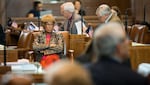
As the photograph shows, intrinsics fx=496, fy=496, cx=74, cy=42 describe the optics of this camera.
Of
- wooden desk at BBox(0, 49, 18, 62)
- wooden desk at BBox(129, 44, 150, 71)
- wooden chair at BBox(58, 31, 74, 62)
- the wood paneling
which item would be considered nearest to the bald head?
wooden desk at BBox(129, 44, 150, 71)

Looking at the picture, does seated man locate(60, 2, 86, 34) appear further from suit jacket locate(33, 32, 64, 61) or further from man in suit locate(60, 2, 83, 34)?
suit jacket locate(33, 32, 64, 61)

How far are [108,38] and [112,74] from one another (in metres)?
0.22

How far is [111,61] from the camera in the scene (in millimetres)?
3082

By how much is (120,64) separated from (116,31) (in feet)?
0.68

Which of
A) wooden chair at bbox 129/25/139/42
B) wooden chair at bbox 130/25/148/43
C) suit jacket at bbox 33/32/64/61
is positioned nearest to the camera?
suit jacket at bbox 33/32/64/61

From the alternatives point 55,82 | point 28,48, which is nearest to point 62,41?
point 28,48

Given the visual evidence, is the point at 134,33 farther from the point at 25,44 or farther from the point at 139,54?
the point at 25,44

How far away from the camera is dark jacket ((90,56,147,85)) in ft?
9.89

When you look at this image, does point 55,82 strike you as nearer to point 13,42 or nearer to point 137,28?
point 137,28

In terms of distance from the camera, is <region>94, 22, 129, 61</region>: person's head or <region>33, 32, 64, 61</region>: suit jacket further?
<region>33, 32, 64, 61</region>: suit jacket

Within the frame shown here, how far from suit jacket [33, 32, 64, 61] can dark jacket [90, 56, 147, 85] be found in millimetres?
3930

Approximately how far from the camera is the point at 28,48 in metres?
7.72

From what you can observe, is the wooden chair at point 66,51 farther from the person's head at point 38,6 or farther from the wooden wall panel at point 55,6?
the wooden wall panel at point 55,6

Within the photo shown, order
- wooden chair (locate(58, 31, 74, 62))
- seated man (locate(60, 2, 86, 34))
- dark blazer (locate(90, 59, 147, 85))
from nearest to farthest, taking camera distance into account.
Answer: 1. dark blazer (locate(90, 59, 147, 85))
2. wooden chair (locate(58, 31, 74, 62))
3. seated man (locate(60, 2, 86, 34))
